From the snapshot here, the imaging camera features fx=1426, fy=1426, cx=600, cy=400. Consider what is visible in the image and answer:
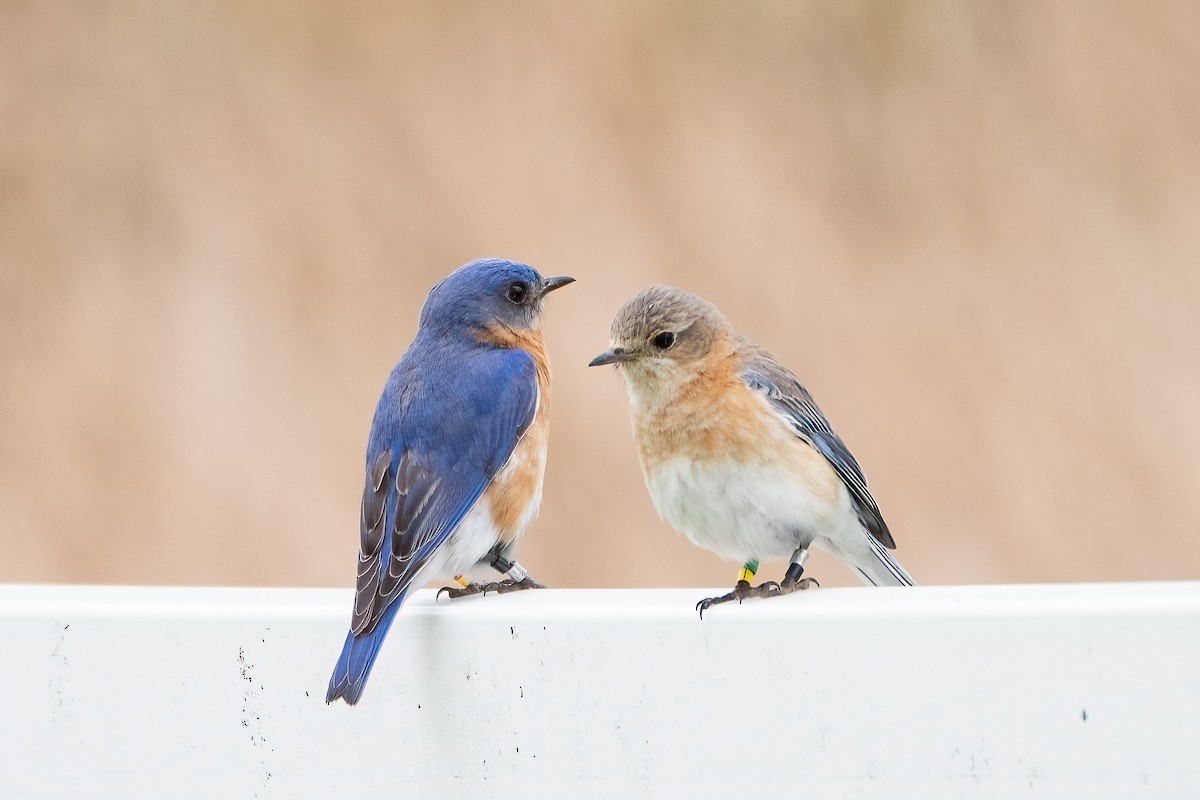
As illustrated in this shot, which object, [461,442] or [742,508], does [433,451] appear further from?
[742,508]

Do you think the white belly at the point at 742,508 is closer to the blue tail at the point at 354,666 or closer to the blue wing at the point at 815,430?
the blue wing at the point at 815,430

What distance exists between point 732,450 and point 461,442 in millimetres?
434

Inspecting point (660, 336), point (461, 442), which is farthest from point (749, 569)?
point (461, 442)

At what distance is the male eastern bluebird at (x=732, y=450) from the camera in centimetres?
224

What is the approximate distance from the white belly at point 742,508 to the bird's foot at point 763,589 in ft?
0.63

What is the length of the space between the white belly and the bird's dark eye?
43 cm

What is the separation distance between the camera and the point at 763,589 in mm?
1905

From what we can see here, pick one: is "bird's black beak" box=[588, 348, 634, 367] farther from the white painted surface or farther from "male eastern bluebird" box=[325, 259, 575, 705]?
the white painted surface

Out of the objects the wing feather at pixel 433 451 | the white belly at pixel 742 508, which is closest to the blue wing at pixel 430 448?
the wing feather at pixel 433 451

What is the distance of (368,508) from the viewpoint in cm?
200

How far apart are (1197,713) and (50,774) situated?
1244 mm

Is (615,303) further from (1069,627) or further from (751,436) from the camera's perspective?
(1069,627)

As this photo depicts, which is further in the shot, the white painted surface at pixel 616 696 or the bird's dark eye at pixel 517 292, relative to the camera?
the bird's dark eye at pixel 517 292

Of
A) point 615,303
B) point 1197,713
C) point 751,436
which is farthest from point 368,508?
point 615,303
